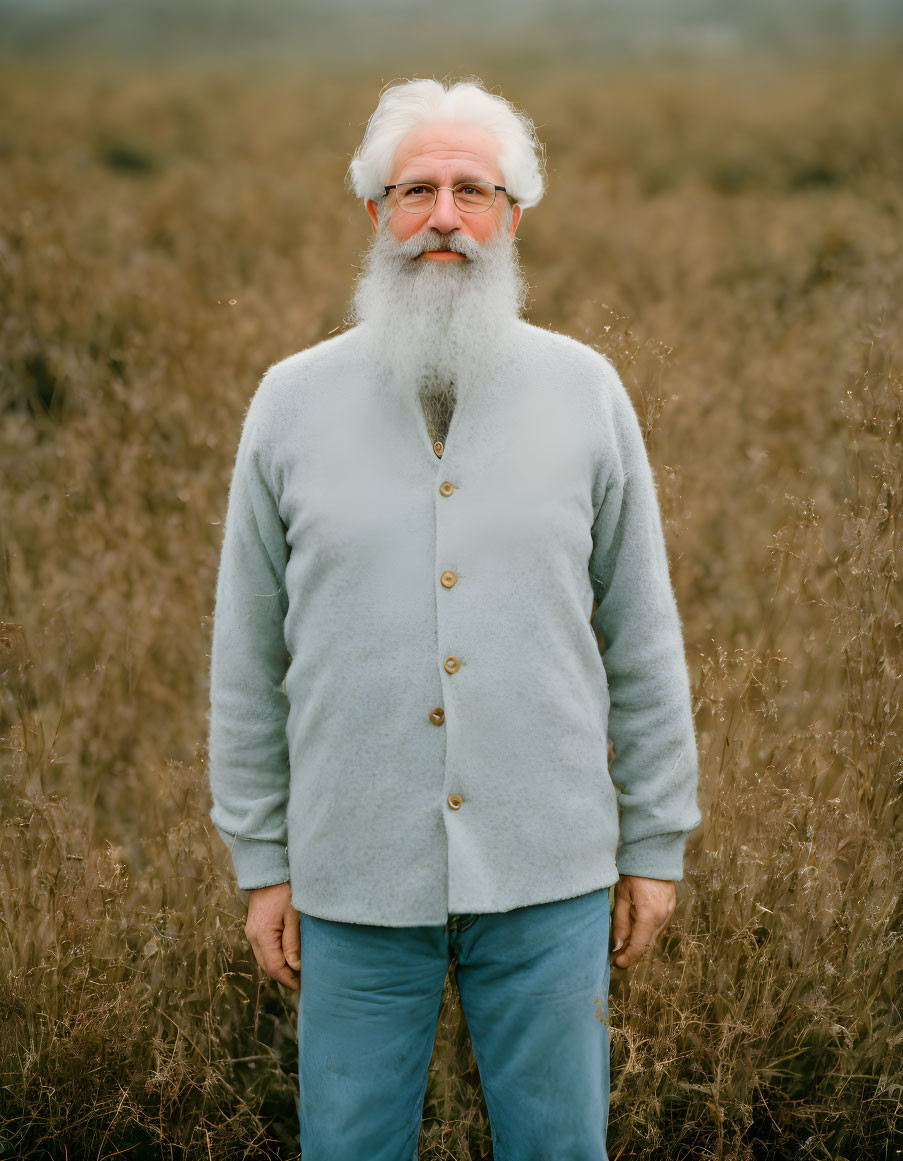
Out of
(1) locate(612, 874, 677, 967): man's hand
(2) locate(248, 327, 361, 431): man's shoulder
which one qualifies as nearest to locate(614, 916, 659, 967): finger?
(1) locate(612, 874, 677, 967): man's hand

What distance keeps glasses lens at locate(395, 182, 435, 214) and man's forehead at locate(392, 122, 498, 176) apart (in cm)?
4

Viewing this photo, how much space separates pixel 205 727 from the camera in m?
3.54

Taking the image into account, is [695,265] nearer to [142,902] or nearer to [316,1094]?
[142,902]

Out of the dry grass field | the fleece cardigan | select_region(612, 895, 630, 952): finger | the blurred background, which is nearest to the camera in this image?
the fleece cardigan

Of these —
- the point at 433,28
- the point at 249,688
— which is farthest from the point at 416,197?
the point at 433,28

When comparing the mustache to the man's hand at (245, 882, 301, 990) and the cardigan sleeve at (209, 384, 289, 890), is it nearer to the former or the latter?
the cardigan sleeve at (209, 384, 289, 890)

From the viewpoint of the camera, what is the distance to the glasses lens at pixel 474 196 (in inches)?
63.8

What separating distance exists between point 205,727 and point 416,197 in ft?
7.84

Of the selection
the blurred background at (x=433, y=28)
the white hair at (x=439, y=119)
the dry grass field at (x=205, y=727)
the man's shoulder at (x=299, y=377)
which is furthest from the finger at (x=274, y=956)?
the blurred background at (x=433, y=28)

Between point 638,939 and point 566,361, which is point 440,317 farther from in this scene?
point 638,939

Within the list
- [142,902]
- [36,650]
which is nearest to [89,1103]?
[142,902]

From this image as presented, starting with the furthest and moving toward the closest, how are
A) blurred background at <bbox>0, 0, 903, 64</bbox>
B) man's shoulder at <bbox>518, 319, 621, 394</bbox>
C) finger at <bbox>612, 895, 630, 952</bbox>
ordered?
blurred background at <bbox>0, 0, 903, 64</bbox>
finger at <bbox>612, 895, 630, 952</bbox>
man's shoulder at <bbox>518, 319, 621, 394</bbox>

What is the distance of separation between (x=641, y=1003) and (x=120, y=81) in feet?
55.0

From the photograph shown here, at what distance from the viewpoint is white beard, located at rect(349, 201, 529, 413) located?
5.31ft
